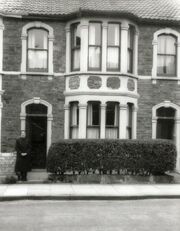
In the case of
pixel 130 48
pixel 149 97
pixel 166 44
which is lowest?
pixel 149 97

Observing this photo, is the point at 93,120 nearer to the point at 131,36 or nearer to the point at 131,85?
the point at 131,85

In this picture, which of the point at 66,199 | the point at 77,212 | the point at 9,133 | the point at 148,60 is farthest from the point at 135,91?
the point at 77,212

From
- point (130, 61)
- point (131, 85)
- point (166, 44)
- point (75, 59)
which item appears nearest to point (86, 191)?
point (131, 85)

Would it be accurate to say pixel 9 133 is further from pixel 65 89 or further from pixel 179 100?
Result: pixel 179 100

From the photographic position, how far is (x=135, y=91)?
18734mm

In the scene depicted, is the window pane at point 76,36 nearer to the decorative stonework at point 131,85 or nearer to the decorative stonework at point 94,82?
the decorative stonework at point 94,82

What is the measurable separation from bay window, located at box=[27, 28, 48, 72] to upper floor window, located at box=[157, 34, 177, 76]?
509 cm

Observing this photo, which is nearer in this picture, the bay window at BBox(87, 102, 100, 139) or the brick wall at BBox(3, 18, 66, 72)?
the bay window at BBox(87, 102, 100, 139)

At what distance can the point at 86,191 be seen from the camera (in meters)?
13.1

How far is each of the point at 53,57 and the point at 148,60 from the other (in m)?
4.23

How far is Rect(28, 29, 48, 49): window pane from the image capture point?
1875 centimetres

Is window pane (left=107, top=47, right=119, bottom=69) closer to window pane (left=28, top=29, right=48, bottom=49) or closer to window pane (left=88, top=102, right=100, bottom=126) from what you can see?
window pane (left=88, top=102, right=100, bottom=126)

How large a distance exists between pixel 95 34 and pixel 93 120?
142 inches

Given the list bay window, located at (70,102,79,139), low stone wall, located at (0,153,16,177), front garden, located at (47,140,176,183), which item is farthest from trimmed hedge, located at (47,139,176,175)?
bay window, located at (70,102,79,139)
